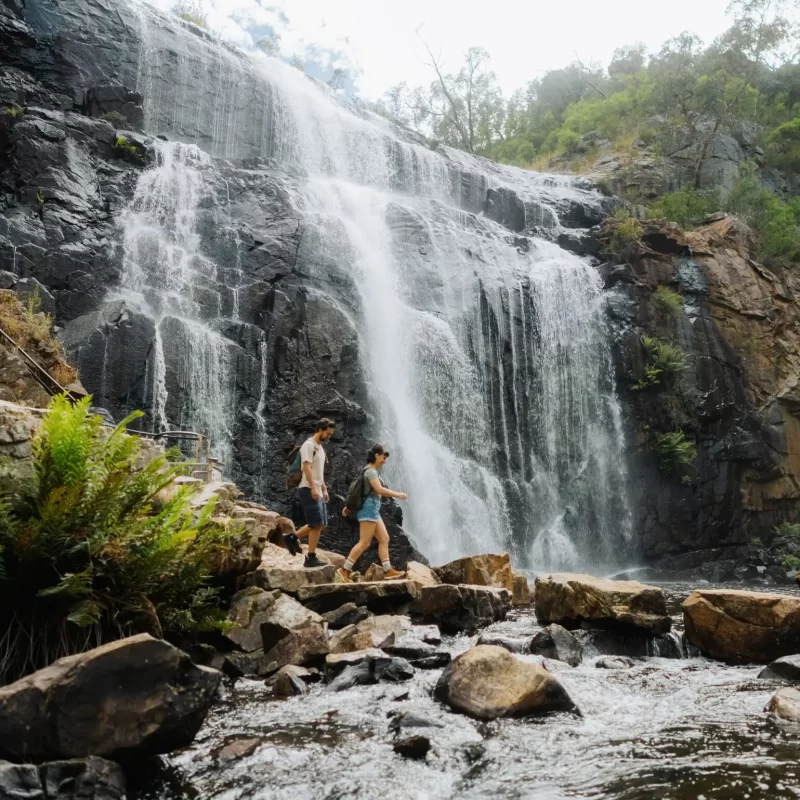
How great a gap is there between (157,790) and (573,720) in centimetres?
275

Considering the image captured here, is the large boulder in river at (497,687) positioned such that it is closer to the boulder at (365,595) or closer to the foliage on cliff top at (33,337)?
the boulder at (365,595)

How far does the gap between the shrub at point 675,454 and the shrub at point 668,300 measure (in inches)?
→ 170

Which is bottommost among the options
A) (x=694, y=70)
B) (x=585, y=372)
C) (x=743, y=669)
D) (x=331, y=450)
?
(x=743, y=669)

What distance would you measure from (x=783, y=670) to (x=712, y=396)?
17.4 m

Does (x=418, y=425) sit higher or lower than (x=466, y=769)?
higher

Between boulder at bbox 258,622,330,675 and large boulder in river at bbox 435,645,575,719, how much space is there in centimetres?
134

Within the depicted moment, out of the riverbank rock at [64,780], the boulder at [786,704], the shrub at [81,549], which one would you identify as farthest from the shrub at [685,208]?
the riverbank rock at [64,780]

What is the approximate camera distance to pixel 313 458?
922 centimetres

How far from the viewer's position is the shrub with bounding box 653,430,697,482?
21.1 meters

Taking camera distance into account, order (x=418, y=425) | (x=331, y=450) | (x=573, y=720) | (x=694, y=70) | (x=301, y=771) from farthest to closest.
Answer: (x=694, y=70), (x=418, y=425), (x=331, y=450), (x=573, y=720), (x=301, y=771)

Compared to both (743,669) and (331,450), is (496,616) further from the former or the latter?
(331,450)

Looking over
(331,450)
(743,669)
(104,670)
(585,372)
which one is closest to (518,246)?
(585,372)

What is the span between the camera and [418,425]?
730 inches

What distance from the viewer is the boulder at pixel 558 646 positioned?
22.2 feet
